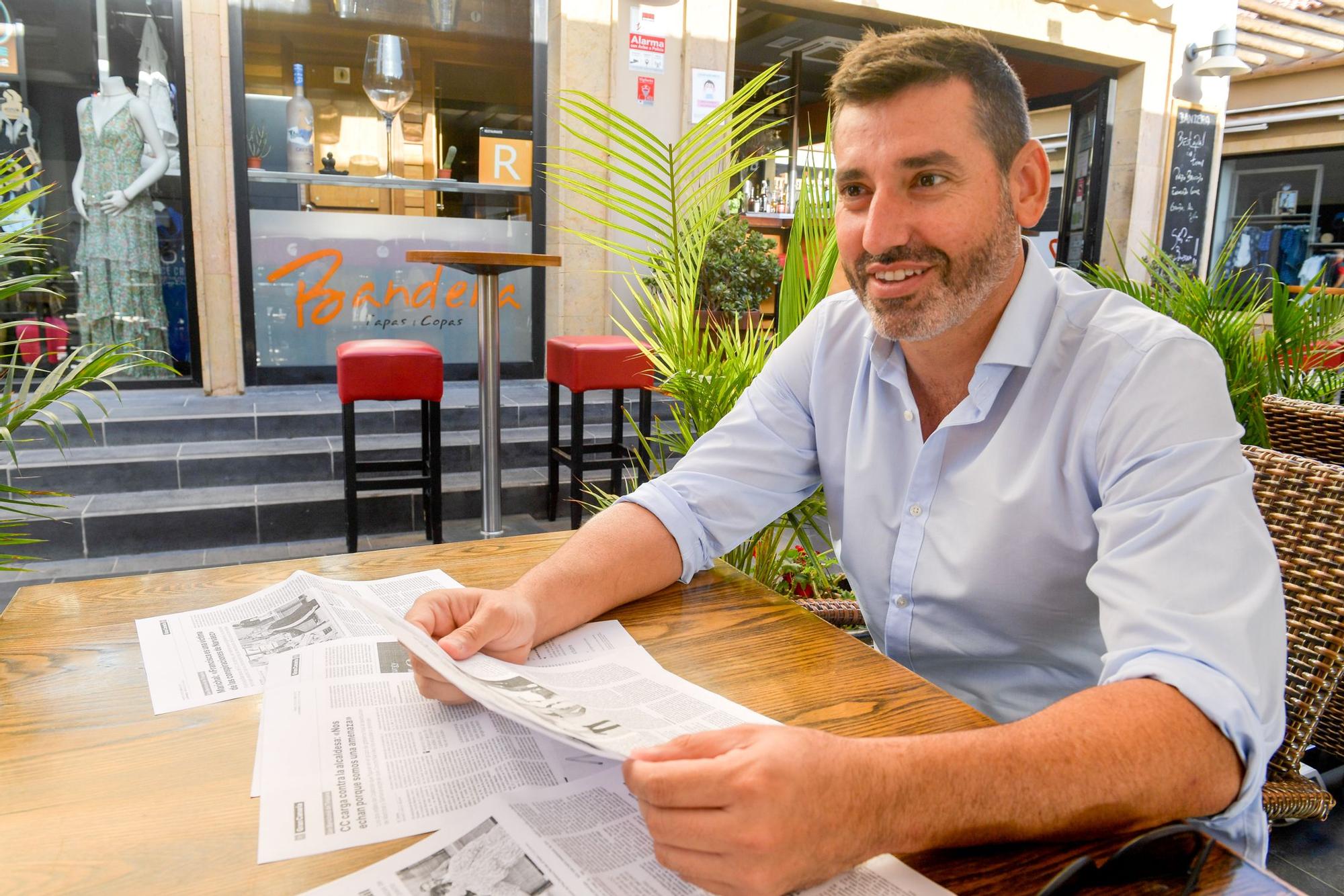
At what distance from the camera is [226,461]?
4.12m

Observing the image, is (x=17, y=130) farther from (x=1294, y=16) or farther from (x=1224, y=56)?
(x=1294, y=16)

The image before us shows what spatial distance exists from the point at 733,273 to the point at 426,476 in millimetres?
2029

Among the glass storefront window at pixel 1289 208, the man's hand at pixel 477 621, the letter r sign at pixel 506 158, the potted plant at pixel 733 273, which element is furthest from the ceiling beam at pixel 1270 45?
the man's hand at pixel 477 621

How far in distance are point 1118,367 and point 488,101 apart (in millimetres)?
5334

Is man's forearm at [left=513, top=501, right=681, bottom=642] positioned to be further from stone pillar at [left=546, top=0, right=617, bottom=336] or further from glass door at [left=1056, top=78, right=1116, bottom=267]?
glass door at [left=1056, top=78, right=1116, bottom=267]

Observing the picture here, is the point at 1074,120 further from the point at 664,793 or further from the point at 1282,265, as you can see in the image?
the point at 664,793

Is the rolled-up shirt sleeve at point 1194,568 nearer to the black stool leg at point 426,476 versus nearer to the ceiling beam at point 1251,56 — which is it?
the black stool leg at point 426,476

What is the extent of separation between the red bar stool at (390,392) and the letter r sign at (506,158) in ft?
7.43

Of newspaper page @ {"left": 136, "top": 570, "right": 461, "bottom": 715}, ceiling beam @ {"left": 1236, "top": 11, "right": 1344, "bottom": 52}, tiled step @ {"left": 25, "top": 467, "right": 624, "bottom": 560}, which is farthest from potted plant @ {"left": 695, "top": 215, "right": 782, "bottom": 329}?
ceiling beam @ {"left": 1236, "top": 11, "right": 1344, "bottom": 52}

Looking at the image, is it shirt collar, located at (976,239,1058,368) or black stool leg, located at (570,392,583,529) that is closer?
shirt collar, located at (976,239,1058,368)

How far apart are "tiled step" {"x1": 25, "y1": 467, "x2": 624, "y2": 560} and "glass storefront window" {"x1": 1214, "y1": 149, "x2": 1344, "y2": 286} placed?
1127cm

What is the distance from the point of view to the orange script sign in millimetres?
5215

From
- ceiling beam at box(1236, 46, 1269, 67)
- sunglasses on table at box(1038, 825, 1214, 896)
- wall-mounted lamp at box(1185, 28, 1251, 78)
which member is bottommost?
sunglasses on table at box(1038, 825, 1214, 896)

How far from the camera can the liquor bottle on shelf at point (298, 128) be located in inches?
200
